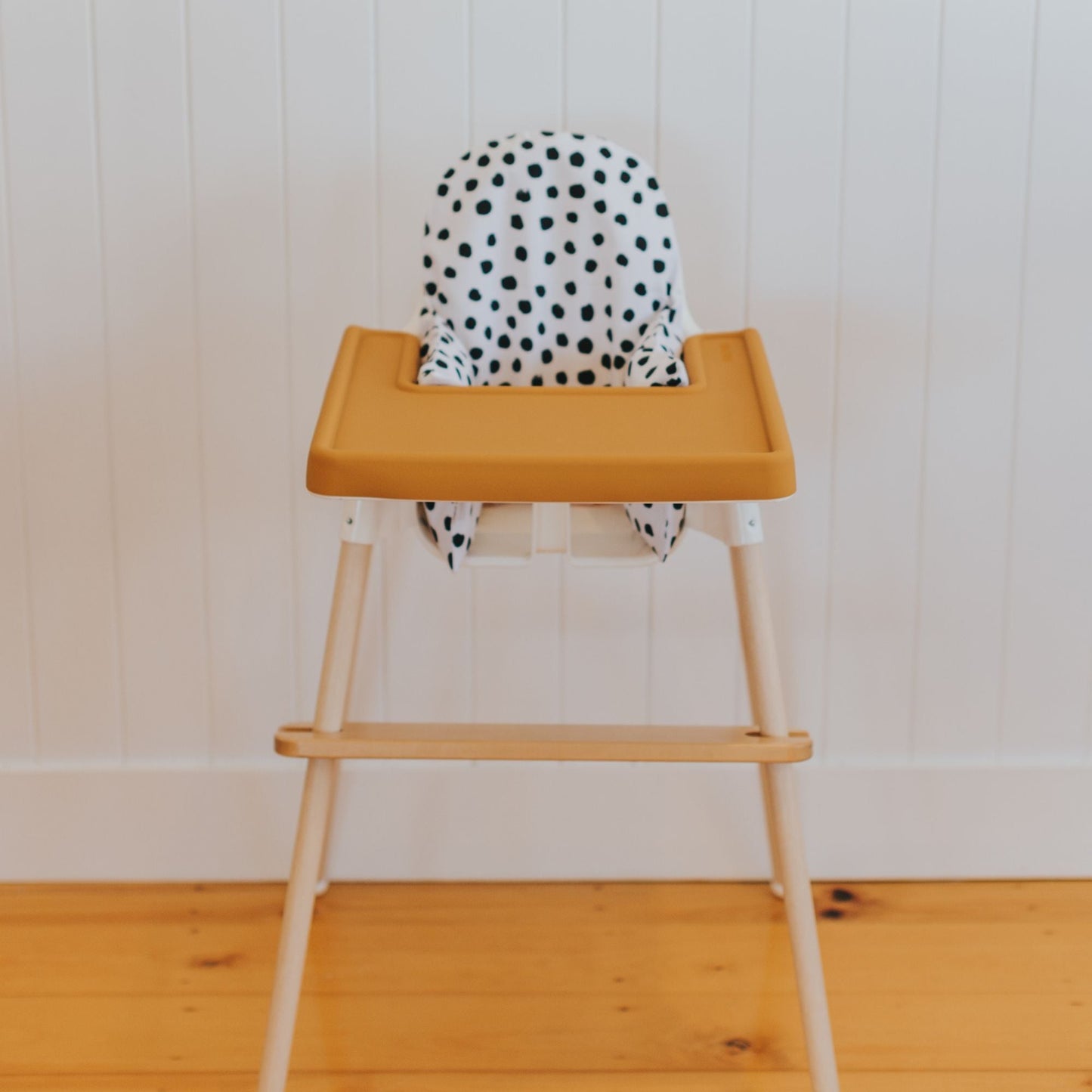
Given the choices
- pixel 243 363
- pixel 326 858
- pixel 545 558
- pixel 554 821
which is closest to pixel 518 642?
pixel 545 558

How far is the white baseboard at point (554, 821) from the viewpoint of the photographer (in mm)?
1372

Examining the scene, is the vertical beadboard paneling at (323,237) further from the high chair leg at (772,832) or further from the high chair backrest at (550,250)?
the high chair leg at (772,832)

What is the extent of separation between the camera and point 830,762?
1381 millimetres

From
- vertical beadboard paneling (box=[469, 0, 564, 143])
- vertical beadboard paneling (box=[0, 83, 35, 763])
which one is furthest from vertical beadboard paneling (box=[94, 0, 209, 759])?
vertical beadboard paneling (box=[469, 0, 564, 143])

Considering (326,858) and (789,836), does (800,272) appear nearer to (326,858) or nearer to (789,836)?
(789,836)

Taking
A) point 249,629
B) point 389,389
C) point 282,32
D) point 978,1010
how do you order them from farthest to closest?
point 249,629, point 282,32, point 978,1010, point 389,389

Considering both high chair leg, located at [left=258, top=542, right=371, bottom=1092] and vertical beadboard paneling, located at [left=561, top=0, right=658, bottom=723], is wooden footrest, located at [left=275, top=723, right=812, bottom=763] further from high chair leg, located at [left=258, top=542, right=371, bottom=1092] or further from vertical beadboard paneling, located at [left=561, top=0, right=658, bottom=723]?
vertical beadboard paneling, located at [left=561, top=0, right=658, bottom=723]

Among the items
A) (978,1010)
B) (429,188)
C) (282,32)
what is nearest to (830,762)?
(978,1010)

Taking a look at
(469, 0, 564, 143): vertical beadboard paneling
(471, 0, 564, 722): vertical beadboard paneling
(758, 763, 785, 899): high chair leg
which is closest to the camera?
(758, 763, 785, 899): high chair leg

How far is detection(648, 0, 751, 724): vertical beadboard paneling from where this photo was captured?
1257mm

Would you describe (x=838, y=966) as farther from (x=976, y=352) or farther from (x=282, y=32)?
(x=282, y=32)

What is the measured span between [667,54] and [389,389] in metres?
0.59

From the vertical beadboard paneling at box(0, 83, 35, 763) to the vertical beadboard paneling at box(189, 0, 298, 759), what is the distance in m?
0.22

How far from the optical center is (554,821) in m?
1.38
